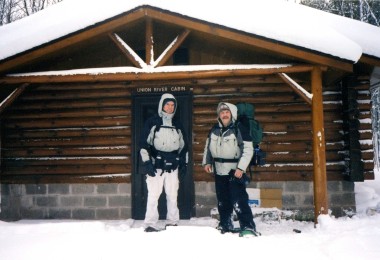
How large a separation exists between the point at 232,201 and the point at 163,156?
130cm

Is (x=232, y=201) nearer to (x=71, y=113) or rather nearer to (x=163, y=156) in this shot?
(x=163, y=156)

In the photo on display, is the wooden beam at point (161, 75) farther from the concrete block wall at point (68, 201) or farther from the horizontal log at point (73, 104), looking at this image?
the concrete block wall at point (68, 201)

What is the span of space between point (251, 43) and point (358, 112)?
290cm

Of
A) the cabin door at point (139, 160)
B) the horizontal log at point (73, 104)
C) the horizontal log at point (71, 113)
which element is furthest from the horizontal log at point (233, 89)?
the horizontal log at point (71, 113)

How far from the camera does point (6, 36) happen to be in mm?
6113

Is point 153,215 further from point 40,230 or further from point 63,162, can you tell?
point 63,162

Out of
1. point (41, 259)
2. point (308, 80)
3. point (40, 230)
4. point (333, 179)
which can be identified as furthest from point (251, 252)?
point (308, 80)

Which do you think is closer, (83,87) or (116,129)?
(116,129)

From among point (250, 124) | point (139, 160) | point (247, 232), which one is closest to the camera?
point (247, 232)

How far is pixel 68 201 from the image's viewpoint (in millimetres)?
6992

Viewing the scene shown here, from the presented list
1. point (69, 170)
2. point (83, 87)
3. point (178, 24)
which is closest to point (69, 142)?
point (69, 170)

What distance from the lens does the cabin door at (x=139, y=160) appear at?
674 centimetres

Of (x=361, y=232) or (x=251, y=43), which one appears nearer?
(x=361, y=232)

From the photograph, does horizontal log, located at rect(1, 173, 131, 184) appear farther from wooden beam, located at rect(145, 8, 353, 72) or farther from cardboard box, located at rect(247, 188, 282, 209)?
wooden beam, located at rect(145, 8, 353, 72)
